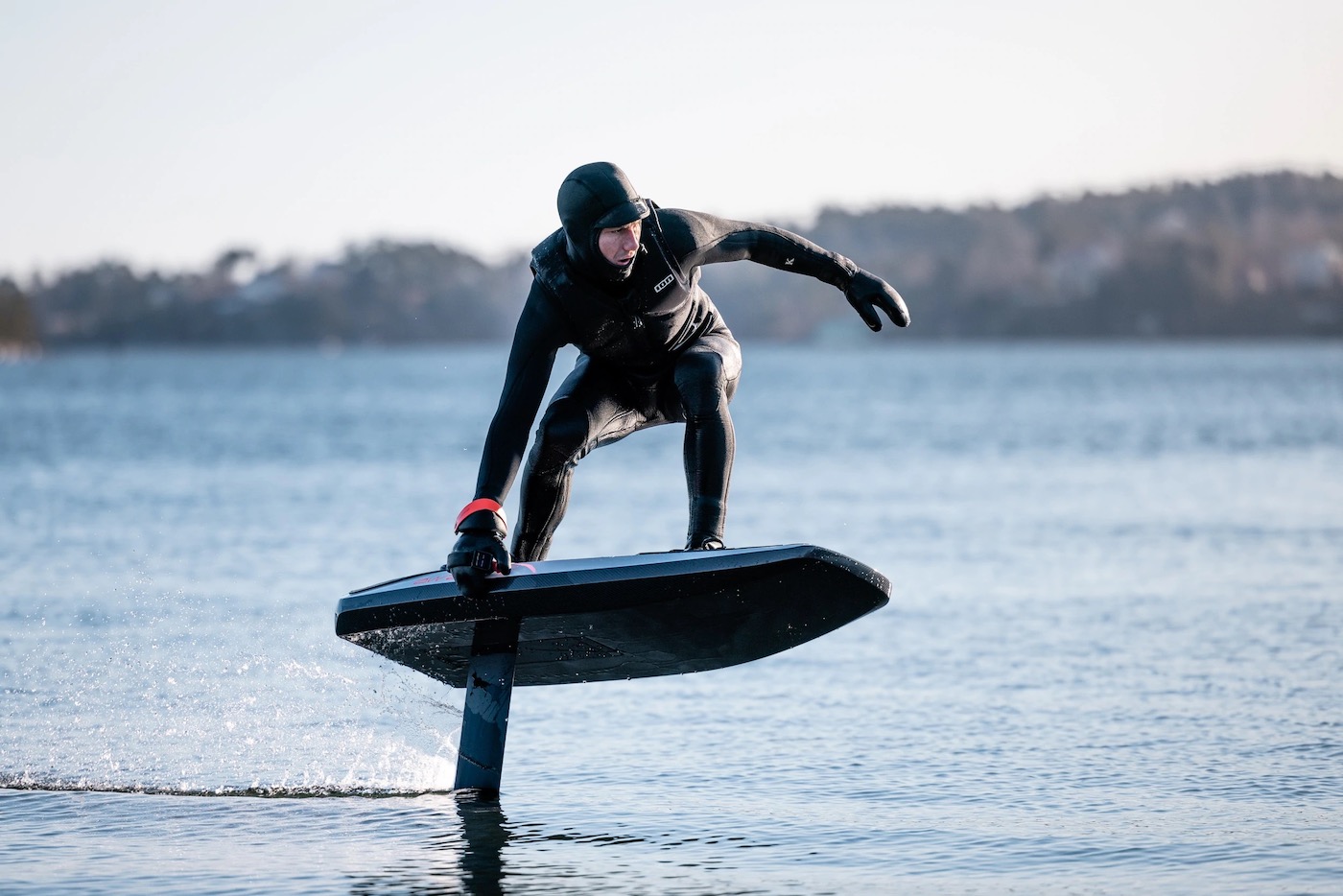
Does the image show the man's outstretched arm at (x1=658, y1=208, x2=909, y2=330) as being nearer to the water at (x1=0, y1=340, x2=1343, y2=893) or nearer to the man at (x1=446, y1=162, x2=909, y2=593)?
the man at (x1=446, y1=162, x2=909, y2=593)

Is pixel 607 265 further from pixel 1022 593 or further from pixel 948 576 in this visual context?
pixel 948 576

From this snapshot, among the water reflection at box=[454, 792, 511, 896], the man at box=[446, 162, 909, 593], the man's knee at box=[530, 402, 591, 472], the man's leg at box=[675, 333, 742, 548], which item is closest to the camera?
the man at box=[446, 162, 909, 593]

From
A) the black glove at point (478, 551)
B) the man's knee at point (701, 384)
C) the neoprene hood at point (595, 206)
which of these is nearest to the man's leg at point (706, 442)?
the man's knee at point (701, 384)

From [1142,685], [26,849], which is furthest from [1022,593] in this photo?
[26,849]

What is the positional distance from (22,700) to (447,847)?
4821mm

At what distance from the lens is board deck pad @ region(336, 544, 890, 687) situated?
7.24m

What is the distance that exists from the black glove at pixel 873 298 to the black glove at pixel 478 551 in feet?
5.75

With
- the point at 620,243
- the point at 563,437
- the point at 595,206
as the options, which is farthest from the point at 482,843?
the point at 595,206

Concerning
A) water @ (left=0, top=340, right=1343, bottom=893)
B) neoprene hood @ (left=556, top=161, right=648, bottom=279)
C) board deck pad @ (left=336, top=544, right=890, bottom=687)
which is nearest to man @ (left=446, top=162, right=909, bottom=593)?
neoprene hood @ (left=556, top=161, right=648, bottom=279)

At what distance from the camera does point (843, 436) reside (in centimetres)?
5484

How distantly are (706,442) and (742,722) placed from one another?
3.78 meters

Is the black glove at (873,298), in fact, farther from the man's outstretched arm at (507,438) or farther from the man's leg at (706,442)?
the man's outstretched arm at (507,438)

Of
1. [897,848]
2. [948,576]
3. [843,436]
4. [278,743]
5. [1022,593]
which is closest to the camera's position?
[897,848]

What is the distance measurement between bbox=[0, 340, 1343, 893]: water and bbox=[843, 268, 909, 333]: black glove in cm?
229
